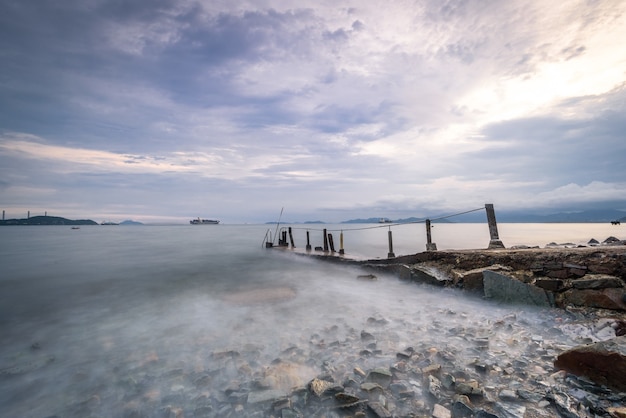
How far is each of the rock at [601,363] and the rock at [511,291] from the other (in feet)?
12.3

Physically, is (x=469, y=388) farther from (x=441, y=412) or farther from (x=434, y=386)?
(x=441, y=412)

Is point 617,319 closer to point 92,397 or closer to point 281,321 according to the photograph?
point 281,321

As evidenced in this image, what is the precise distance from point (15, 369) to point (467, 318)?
10.2 meters

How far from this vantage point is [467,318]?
281 inches

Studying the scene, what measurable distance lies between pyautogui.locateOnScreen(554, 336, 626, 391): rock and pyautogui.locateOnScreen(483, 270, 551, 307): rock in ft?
12.3

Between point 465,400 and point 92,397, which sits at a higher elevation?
point 465,400

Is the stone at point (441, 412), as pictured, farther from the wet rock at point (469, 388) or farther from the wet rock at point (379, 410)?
the wet rock at point (379, 410)

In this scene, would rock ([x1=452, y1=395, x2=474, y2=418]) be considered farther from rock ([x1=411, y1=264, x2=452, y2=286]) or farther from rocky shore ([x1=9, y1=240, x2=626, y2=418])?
rock ([x1=411, y1=264, x2=452, y2=286])


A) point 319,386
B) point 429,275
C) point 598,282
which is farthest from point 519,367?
point 429,275

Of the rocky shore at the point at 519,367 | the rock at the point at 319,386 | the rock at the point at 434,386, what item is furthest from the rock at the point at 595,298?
the rock at the point at 319,386

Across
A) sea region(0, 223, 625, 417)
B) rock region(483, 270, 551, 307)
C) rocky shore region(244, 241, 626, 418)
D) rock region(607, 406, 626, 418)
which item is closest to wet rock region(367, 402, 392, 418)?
Answer: rocky shore region(244, 241, 626, 418)

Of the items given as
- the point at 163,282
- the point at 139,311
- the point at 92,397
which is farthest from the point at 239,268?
the point at 92,397

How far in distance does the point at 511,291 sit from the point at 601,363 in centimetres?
455

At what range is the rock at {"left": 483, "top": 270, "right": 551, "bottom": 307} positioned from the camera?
7343 millimetres
